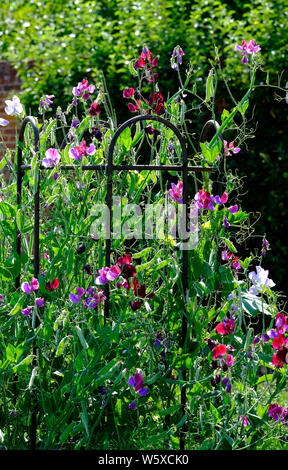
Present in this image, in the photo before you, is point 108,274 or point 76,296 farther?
point 76,296

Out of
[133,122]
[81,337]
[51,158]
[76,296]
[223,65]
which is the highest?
[223,65]

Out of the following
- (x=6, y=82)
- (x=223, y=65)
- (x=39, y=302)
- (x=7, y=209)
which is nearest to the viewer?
(x=39, y=302)

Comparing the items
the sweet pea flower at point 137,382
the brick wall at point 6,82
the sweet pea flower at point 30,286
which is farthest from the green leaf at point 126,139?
the brick wall at point 6,82

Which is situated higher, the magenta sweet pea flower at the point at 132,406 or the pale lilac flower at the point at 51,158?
the pale lilac flower at the point at 51,158

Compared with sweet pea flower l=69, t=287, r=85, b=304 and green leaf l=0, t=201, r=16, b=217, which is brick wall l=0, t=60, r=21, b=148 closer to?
green leaf l=0, t=201, r=16, b=217

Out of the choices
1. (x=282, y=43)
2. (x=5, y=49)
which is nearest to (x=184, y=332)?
(x=282, y=43)

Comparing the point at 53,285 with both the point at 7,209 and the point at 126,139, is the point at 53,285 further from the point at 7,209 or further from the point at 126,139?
the point at 126,139

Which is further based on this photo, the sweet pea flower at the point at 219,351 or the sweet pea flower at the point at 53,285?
the sweet pea flower at the point at 53,285

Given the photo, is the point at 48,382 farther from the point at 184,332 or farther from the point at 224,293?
the point at 224,293

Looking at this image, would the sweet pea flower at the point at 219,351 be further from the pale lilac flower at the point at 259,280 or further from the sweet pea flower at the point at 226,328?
A: the pale lilac flower at the point at 259,280

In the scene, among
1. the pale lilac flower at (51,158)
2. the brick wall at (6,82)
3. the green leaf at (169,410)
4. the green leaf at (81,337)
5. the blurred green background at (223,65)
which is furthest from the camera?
the brick wall at (6,82)

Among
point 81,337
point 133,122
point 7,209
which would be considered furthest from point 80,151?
point 81,337

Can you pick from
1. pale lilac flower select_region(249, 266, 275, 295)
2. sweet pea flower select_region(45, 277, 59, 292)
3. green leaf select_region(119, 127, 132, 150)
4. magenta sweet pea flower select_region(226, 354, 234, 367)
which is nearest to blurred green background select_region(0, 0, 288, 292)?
green leaf select_region(119, 127, 132, 150)
